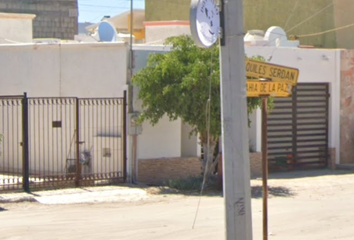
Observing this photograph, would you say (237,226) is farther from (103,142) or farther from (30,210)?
(103,142)

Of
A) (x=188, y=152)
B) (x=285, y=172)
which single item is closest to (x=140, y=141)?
(x=188, y=152)

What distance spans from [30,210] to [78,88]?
477 cm

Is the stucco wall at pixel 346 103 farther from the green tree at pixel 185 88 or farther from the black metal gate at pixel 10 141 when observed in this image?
the black metal gate at pixel 10 141

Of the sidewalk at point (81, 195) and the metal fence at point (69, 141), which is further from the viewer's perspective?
the metal fence at point (69, 141)

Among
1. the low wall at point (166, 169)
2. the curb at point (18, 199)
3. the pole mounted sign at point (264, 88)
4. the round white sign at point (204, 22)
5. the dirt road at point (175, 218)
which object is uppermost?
the round white sign at point (204, 22)

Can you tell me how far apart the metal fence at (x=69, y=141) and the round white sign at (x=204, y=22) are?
8.71 meters

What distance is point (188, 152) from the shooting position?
18891mm

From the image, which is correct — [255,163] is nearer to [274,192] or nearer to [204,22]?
[274,192]

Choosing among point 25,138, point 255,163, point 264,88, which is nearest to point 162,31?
point 255,163

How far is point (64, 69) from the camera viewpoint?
58.3 feet

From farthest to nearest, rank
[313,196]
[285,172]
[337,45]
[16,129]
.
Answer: [337,45] < [285,172] < [16,129] < [313,196]

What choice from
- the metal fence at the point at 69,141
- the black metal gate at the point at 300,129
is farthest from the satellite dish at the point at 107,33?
the black metal gate at the point at 300,129

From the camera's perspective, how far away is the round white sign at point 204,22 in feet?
25.2

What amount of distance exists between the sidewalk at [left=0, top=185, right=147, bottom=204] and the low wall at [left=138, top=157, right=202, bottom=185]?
43.9 inches
